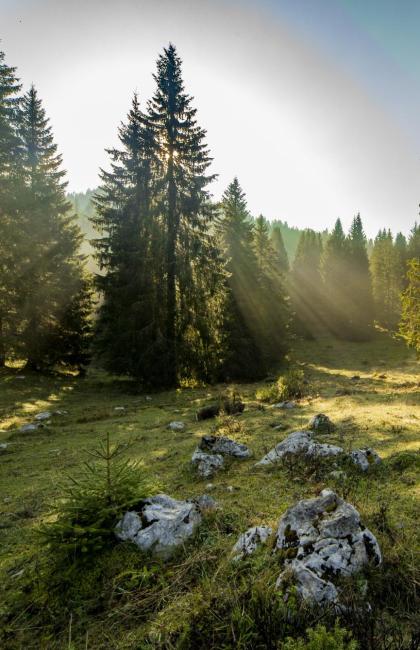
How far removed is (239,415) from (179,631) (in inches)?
358

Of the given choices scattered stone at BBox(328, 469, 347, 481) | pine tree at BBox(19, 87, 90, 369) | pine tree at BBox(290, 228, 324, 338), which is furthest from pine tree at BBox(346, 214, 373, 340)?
scattered stone at BBox(328, 469, 347, 481)

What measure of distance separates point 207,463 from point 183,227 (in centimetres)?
1754

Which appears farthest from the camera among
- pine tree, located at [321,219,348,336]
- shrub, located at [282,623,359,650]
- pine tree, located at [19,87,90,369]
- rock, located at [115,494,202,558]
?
pine tree, located at [321,219,348,336]

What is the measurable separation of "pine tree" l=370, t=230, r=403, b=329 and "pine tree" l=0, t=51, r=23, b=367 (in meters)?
54.7

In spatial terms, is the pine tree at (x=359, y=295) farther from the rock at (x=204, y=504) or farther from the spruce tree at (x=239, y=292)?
the rock at (x=204, y=504)

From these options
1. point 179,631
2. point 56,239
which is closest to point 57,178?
point 56,239

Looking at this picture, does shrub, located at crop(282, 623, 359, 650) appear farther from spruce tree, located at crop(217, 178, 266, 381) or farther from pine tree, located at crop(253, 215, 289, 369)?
pine tree, located at crop(253, 215, 289, 369)

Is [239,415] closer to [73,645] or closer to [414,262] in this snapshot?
[73,645]

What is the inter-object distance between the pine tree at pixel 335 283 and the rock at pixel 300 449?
173 ft

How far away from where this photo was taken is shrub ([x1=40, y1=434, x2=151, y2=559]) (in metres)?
3.37

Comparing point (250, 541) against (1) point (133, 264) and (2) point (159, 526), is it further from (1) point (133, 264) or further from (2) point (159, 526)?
(1) point (133, 264)

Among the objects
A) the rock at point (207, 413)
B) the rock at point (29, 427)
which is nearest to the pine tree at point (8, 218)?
the rock at point (29, 427)

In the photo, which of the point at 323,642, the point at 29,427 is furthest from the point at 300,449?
the point at 29,427

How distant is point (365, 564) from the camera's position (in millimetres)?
2738
